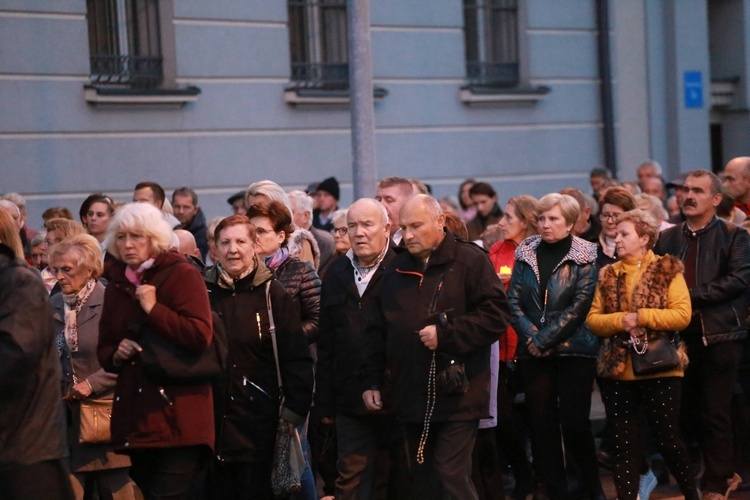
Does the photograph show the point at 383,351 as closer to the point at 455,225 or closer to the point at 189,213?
the point at 455,225

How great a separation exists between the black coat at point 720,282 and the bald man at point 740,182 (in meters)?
1.30

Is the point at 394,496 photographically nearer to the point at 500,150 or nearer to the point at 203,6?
the point at 203,6

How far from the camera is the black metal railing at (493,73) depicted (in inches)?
641

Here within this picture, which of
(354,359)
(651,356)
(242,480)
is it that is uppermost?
(354,359)

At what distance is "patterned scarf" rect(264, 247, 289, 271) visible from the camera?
7743 millimetres

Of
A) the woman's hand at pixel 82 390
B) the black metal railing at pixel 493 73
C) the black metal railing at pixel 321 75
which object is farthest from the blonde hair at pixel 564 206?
the black metal railing at pixel 493 73

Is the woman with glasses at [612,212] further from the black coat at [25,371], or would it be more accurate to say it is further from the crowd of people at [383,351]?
the black coat at [25,371]

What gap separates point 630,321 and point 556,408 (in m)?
0.81

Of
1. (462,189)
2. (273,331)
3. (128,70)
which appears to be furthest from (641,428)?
(128,70)

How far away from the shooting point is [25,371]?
5.42 m

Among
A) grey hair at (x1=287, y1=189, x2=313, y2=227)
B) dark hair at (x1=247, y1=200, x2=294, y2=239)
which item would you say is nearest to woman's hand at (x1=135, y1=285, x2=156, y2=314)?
dark hair at (x1=247, y1=200, x2=294, y2=239)

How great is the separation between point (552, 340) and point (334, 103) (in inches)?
286

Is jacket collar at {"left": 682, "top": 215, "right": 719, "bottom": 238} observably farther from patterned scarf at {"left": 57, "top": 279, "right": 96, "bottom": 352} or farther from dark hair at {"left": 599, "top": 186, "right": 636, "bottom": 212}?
patterned scarf at {"left": 57, "top": 279, "right": 96, "bottom": 352}

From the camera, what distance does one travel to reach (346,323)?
7184 mm
